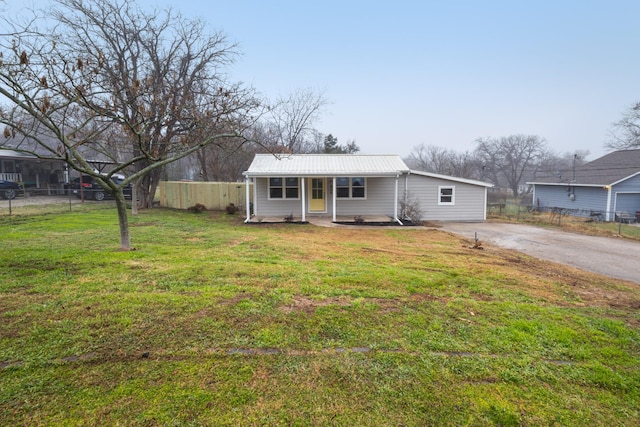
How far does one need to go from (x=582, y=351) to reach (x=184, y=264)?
5.28m

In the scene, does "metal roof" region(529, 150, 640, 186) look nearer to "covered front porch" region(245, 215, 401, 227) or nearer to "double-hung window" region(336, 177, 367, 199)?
"covered front porch" region(245, 215, 401, 227)

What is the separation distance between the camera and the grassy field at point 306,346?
204 cm

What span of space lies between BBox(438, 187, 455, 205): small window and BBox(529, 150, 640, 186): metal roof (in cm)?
1065

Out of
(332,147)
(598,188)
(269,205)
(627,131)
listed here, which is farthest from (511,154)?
(269,205)

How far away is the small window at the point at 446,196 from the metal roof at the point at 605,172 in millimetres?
10648

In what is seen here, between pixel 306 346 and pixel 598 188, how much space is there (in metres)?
23.8

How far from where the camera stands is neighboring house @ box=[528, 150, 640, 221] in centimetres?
1878

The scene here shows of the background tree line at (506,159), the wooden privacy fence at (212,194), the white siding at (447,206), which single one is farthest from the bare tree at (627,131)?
the wooden privacy fence at (212,194)

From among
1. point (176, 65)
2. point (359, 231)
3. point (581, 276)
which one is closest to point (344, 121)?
point (176, 65)

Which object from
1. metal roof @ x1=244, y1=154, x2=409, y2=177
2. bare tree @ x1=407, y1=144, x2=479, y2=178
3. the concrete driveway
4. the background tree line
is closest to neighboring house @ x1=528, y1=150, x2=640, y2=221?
the concrete driveway

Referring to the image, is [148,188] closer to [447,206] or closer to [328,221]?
[328,221]

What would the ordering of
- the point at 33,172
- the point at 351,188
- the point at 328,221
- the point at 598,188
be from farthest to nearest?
the point at 33,172 < the point at 598,188 < the point at 351,188 < the point at 328,221

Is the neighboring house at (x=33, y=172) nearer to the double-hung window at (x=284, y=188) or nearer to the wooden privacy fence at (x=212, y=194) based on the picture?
the wooden privacy fence at (x=212, y=194)

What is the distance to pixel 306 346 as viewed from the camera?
278cm
